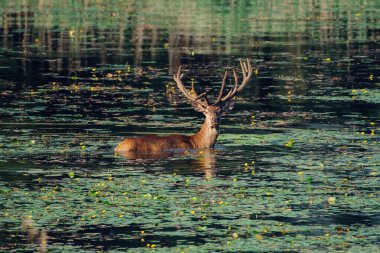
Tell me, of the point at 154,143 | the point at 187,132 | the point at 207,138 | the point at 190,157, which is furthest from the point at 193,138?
the point at 187,132

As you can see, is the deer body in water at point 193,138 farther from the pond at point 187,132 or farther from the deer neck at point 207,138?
the pond at point 187,132

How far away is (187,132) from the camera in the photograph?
22328mm

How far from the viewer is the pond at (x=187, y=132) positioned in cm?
1420

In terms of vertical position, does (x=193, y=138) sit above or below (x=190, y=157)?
above

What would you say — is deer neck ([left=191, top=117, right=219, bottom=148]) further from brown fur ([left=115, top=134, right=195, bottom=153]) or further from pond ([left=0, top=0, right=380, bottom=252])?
pond ([left=0, top=0, right=380, bottom=252])

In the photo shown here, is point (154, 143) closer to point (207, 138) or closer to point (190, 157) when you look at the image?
point (190, 157)

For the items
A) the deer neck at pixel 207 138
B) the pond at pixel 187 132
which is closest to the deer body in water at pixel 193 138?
the deer neck at pixel 207 138

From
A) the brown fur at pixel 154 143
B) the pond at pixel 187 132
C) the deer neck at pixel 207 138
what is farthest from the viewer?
the deer neck at pixel 207 138

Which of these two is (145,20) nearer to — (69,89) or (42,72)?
(42,72)

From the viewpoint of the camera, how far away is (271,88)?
94.2ft

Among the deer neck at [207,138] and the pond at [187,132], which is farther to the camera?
the deer neck at [207,138]

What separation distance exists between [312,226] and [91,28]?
30.0 metres

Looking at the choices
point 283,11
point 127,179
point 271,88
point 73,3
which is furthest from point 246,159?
point 73,3

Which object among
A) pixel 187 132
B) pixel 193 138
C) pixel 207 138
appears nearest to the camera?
pixel 207 138
